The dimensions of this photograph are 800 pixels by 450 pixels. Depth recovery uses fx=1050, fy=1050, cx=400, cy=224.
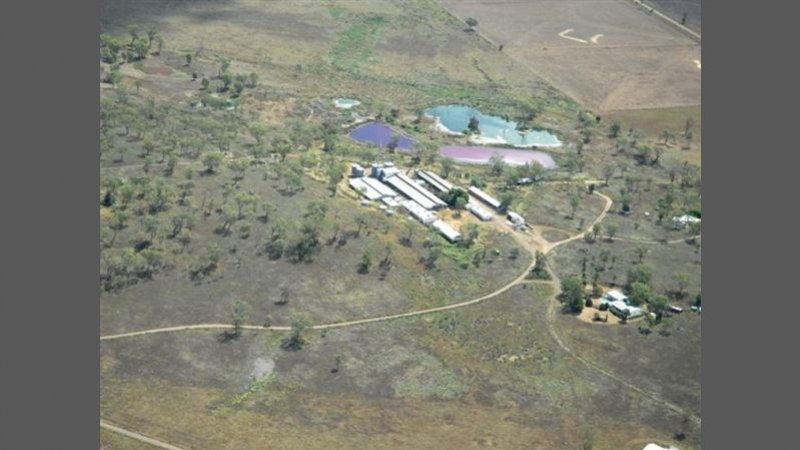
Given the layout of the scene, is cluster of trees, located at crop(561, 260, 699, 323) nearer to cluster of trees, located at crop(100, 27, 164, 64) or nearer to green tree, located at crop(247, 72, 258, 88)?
green tree, located at crop(247, 72, 258, 88)

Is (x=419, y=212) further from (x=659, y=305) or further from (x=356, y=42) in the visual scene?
(x=356, y=42)

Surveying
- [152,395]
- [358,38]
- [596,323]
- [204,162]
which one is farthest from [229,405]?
[358,38]

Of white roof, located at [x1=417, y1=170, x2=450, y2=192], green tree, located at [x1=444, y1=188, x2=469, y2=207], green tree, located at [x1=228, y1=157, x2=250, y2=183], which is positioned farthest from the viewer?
white roof, located at [x1=417, y1=170, x2=450, y2=192]

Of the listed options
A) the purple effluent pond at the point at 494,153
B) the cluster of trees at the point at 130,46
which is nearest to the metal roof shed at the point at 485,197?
the purple effluent pond at the point at 494,153

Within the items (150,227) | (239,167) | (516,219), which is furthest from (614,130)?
(150,227)

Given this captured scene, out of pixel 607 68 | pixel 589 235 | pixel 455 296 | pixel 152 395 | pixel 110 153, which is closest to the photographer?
pixel 152 395

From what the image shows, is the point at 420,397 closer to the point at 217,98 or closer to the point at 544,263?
the point at 544,263

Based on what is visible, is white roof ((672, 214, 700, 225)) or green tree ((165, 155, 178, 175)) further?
white roof ((672, 214, 700, 225))

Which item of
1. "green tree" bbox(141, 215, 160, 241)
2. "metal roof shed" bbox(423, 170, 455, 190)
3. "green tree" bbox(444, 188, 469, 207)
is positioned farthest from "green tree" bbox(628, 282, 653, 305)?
"green tree" bbox(141, 215, 160, 241)
